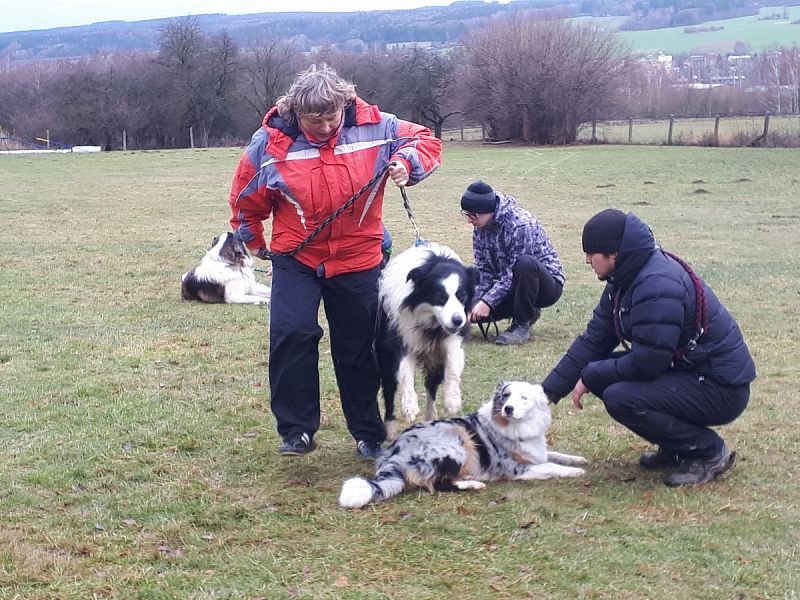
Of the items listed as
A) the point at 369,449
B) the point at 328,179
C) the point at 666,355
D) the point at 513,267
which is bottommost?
the point at 369,449

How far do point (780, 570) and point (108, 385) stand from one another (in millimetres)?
5499

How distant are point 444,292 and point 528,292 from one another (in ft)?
10.7

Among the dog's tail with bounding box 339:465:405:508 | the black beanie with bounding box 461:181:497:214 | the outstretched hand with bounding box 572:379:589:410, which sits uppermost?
the black beanie with bounding box 461:181:497:214

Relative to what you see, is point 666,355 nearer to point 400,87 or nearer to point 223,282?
point 223,282

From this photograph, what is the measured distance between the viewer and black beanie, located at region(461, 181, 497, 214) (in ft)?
28.7

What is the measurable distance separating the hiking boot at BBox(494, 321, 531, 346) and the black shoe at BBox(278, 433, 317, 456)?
3882 millimetres

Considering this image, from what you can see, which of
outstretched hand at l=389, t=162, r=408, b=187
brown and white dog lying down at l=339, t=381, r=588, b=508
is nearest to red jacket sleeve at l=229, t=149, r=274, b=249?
outstretched hand at l=389, t=162, r=408, b=187

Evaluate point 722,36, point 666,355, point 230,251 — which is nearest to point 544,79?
point 230,251

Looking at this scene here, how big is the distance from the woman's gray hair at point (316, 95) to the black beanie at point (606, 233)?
60.3 inches

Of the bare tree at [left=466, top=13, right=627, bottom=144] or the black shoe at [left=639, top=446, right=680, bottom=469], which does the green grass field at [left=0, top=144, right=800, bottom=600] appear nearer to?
the black shoe at [left=639, top=446, right=680, bottom=469]

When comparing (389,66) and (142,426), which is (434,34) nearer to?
(389,66)

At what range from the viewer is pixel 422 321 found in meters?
6.38

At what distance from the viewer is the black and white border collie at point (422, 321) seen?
6250 mm

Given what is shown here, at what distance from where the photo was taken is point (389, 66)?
6244cm
